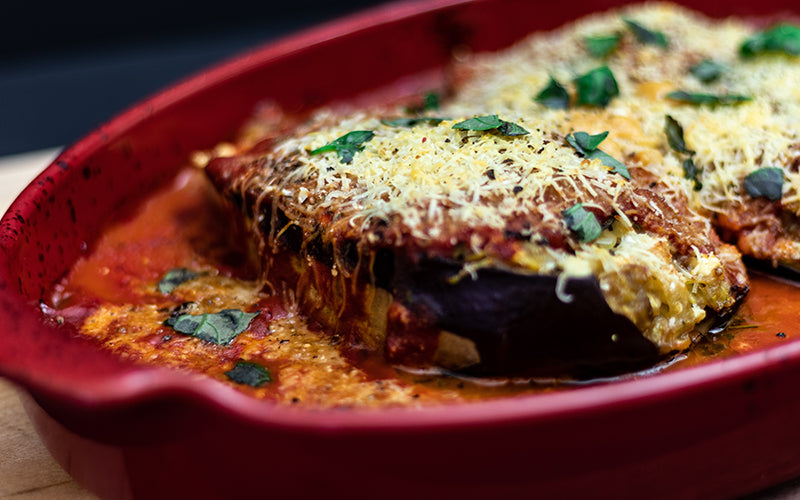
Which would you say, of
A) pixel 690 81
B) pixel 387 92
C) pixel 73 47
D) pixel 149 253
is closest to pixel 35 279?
pixel 149 253

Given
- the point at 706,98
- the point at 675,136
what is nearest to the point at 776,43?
the point at 706,98

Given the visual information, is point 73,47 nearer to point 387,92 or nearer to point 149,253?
point 387,92

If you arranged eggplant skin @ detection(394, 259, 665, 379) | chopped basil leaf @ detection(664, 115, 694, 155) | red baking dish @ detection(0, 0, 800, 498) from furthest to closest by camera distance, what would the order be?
chopped basil leaf @ detection(664, 115, 694, 155), eggplant skin @ detection(394, 259, 665, 379), red baking dish @ detection(0, 0, 800, 498)

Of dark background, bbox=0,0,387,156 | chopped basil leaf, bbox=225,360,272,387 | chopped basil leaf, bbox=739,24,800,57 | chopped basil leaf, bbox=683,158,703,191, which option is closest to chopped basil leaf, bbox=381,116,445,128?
chopped basil leaf, bbox=683,158,703,191

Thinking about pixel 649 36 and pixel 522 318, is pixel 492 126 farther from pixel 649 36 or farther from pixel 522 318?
pixel 649 36

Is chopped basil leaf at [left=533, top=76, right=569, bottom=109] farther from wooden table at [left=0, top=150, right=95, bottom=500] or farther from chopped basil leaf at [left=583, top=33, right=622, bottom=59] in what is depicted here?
wooden table at [left=0, top=150, right=95, bottom=500]
